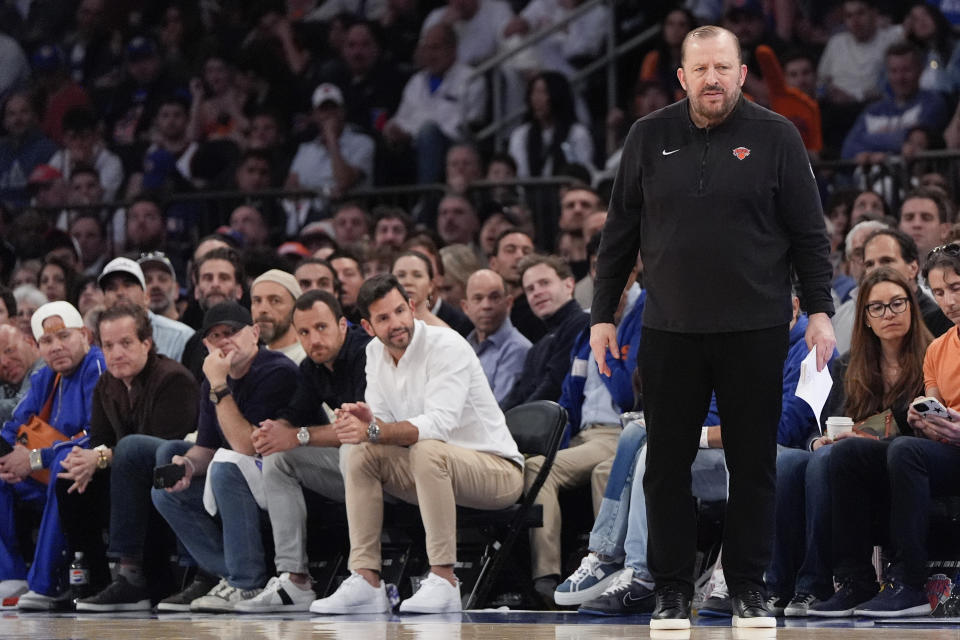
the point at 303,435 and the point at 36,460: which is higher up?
the point at 303,435

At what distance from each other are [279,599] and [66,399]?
2017 millimetres

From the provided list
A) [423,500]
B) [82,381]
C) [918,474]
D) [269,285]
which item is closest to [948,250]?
[918,474]

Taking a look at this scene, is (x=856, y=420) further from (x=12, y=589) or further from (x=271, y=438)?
(x=12, y=589)

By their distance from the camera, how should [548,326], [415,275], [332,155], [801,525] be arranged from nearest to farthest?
[801,525]
[548,326]
[415,275]
[332,155]

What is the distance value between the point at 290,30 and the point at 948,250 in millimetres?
8730

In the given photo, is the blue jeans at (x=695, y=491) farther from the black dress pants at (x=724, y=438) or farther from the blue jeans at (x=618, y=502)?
the black dress pants at (x=724, y=438)

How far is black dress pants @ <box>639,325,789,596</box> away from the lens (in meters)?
4.98

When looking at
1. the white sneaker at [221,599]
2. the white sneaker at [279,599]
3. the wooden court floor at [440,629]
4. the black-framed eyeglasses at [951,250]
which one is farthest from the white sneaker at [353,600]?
the black-framed eyeglasses at [951,250]

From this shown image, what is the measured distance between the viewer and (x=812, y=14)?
12086 mm

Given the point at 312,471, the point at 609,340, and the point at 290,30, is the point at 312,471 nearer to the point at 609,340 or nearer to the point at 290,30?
the point at 609,340

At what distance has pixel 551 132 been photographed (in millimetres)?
11695

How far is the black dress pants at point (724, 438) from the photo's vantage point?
16.3ft

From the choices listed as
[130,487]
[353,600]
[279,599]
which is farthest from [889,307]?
[130,487]

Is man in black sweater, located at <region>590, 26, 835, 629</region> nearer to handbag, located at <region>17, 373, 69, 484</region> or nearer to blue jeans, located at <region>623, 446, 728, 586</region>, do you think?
blue jeans, located at <region>623, 446, 728, 586</region>
